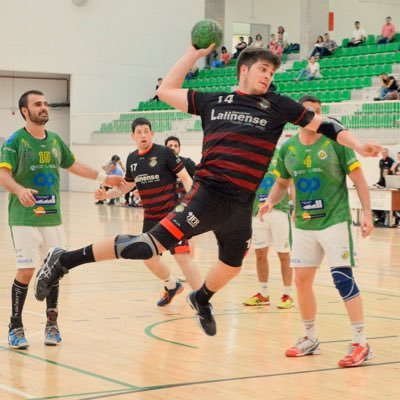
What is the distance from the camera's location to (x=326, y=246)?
23.7ft

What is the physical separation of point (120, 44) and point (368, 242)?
23.0m

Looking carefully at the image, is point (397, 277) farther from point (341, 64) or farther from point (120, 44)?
point (120, 44)

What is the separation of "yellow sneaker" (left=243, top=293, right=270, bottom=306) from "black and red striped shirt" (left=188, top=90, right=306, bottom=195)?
3.77 m

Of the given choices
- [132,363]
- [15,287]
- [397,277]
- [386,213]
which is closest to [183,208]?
[132,363]

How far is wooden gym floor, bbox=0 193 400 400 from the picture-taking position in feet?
20.5

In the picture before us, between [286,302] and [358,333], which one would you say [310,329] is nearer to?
[358,333]

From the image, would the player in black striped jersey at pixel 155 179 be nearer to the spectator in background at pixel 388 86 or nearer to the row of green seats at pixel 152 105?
the spectator in background at pixel 388 86

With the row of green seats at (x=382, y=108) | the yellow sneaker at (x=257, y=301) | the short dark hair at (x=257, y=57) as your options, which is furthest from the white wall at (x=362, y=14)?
the short dark hair at (x=257, y=57)

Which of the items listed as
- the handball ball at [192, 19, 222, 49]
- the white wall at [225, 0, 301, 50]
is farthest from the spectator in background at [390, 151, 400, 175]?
the white wall at [225, 0, 301, 50]

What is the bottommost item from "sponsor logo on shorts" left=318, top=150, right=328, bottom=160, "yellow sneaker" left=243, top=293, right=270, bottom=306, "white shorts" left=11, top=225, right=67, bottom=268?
"yellow sneaker" left=243, top=293, right=270, bottom=306

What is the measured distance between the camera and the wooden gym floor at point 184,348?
20.5 feet

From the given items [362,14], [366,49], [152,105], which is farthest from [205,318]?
[362,14]

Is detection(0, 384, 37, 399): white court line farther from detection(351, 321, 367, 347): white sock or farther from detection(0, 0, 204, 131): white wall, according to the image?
detection(0, 0, 204, 131): white wall

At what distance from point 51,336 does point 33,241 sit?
2.66ft
